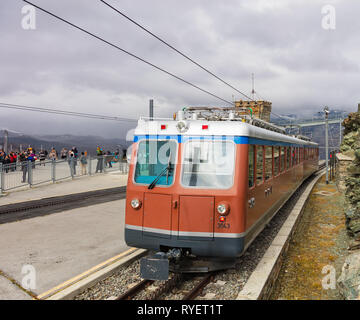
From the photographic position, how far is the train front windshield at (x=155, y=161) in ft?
21.0

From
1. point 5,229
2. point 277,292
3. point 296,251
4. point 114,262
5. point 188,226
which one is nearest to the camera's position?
point 188,226

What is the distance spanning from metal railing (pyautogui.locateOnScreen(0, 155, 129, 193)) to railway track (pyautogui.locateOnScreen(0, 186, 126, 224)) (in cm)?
311

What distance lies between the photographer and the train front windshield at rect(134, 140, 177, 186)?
640cm

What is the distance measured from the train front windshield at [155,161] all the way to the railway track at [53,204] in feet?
22.5

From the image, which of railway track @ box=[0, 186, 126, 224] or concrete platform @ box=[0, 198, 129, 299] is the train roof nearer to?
concrete platform @ box=[0, 198, 129, 299]

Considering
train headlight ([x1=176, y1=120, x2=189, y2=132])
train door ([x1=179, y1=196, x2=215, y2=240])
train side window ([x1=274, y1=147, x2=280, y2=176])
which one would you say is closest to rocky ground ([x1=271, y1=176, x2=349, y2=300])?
train door ([x1=179, y1=196, x2=215, y2=240])

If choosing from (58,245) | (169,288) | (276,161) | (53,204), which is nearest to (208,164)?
(169,288)

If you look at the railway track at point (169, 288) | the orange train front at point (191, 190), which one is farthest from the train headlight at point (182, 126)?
the railway track at point (169, 288)

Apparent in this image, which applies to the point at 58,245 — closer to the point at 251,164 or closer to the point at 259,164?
the point at 251,164

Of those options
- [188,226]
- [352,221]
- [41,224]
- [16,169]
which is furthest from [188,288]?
[16,169]

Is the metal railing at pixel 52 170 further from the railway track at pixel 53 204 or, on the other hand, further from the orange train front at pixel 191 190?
the orange train front at pixel 191 190

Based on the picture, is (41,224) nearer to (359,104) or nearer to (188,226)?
(188,226)

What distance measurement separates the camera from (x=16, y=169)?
57.1 feet
